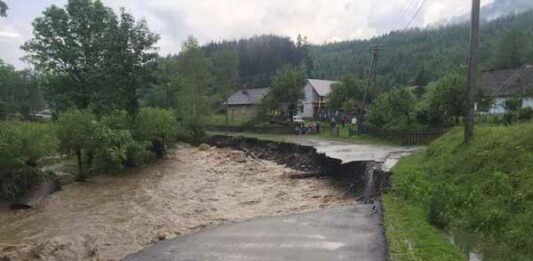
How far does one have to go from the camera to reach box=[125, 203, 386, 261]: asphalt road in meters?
10.6

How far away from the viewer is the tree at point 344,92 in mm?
68312

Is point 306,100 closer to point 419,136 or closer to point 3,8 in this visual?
point 419,136

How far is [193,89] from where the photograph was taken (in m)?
59.0

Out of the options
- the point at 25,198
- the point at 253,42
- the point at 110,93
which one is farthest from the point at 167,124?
the point at 253,42

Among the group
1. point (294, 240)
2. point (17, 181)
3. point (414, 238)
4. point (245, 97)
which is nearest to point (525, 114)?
point (414, 238)

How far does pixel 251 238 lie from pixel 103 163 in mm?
18150

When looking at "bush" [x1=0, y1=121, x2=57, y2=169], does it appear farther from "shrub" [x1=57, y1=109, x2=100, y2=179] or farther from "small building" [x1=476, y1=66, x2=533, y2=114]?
"small building" [x1=476, y1=66, x2=533, y2=114]

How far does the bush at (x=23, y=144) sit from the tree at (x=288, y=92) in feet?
130

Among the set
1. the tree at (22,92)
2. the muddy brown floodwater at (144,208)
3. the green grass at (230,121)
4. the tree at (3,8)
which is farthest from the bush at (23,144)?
the tree at (22,92)

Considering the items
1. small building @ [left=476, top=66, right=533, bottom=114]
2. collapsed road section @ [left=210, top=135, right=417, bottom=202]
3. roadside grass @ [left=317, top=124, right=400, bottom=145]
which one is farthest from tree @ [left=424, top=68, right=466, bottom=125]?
small building @ [left=476, top=66, right=533, bottom=114]

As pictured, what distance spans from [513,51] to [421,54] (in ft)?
183

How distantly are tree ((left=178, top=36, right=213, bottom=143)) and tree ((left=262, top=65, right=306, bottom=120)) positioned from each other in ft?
28.1

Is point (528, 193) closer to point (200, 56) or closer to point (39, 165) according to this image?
point (39, 165)

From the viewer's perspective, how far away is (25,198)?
20.0m
